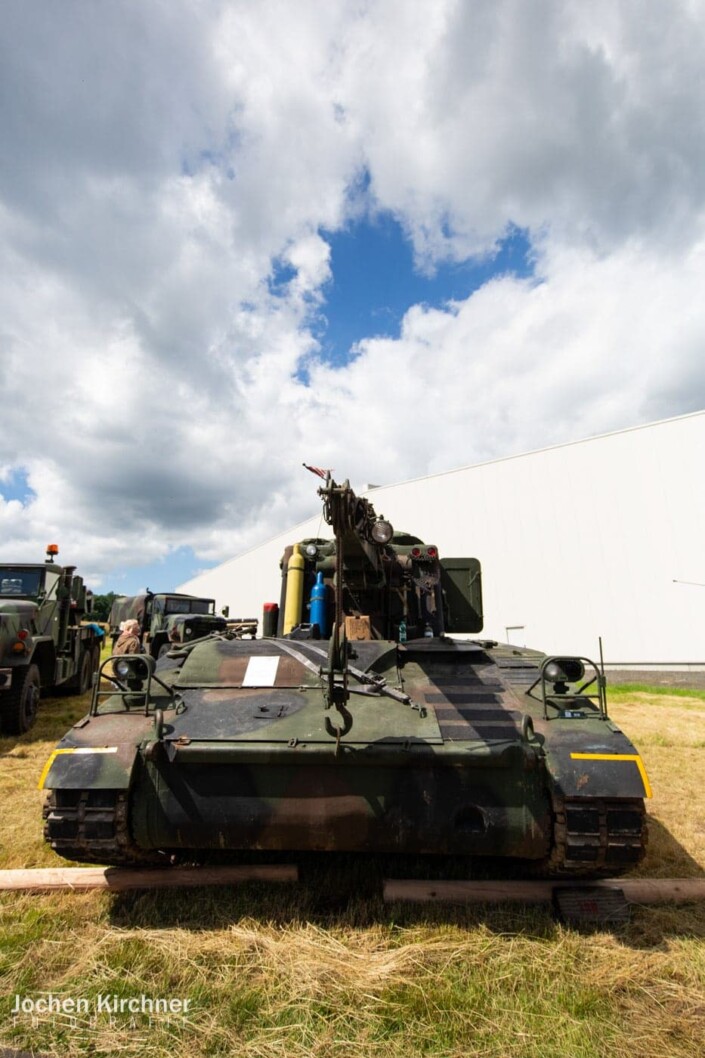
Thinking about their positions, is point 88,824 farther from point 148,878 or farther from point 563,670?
point 563,670

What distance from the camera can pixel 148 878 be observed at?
429 cm

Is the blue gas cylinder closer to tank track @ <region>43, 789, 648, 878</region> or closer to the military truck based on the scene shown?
tank track @ <region>43, 789, 648, 878</region>

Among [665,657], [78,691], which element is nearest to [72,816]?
[78,691]

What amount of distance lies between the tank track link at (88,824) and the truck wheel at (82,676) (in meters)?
9.76

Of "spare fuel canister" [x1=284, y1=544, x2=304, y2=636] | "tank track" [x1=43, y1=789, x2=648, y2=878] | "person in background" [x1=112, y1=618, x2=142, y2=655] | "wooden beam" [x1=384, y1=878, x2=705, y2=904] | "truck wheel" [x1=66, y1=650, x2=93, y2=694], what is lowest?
"wooden beam" [x1=384, y1=878, x2=705, y2=904]

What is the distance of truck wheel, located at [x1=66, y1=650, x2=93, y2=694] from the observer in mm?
13102

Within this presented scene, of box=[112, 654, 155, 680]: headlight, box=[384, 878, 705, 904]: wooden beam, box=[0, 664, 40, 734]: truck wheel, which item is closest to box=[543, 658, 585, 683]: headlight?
box=[384, 878, 705, 904]: wooden beam

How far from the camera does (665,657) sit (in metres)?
17.9

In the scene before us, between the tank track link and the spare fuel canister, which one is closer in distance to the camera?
the tank track link

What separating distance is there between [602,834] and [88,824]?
294 centimetres

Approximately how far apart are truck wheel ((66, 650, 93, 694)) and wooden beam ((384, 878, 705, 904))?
10424mm

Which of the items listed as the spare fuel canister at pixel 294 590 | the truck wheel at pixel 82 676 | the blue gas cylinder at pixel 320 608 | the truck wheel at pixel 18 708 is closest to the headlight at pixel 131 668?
the blue gas cylinder at pixel 320 608

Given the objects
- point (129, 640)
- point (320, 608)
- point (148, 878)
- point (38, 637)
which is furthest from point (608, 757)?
point (38, 637)

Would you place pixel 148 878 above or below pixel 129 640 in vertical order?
below
